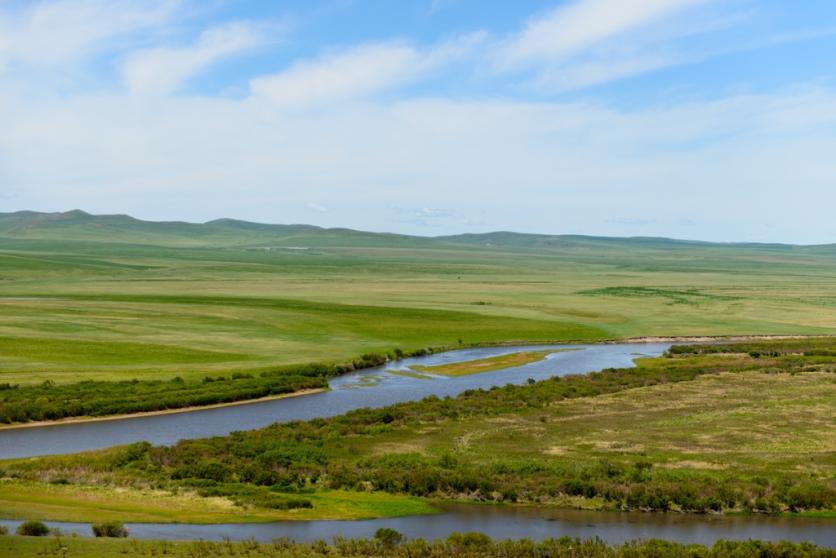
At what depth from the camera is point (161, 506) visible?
34.7m

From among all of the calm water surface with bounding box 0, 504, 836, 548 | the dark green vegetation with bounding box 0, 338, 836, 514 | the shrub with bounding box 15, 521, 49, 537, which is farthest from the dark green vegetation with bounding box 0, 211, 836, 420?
the calm water surface with bounding box 0, 504, 836, 548

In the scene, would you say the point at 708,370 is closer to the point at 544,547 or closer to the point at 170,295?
the point at 544,547

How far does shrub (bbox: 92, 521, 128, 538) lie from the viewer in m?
30.0

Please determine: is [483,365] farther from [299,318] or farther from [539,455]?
[539,455]

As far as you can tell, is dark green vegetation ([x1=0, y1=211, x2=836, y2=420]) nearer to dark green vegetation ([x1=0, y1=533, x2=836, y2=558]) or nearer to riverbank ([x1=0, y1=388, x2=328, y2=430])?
riverbank ([x1=0, y1=388, x2=328, y2=430])

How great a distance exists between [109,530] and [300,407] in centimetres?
2886

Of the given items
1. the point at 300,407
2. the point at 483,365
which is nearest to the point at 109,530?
the point at 300,407

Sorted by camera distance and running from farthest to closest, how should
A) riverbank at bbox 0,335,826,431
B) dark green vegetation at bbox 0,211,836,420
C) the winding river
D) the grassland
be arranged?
the grassland
dark green vegetation at bbox 0,211,836,420
riverbank at bbox 0,335,826,431
the winding river

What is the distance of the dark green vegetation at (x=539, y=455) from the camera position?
121ft

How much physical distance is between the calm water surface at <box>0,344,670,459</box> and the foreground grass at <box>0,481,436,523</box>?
10.3 metres

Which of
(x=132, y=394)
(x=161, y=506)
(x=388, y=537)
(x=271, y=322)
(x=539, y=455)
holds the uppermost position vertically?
(x=271, y=322)

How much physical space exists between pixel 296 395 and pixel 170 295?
75347 millimetres

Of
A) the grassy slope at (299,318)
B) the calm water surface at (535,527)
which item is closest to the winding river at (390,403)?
the calm water surface at (535,527)

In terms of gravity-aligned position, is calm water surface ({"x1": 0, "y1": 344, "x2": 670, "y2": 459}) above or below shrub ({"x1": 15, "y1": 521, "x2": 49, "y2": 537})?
below
